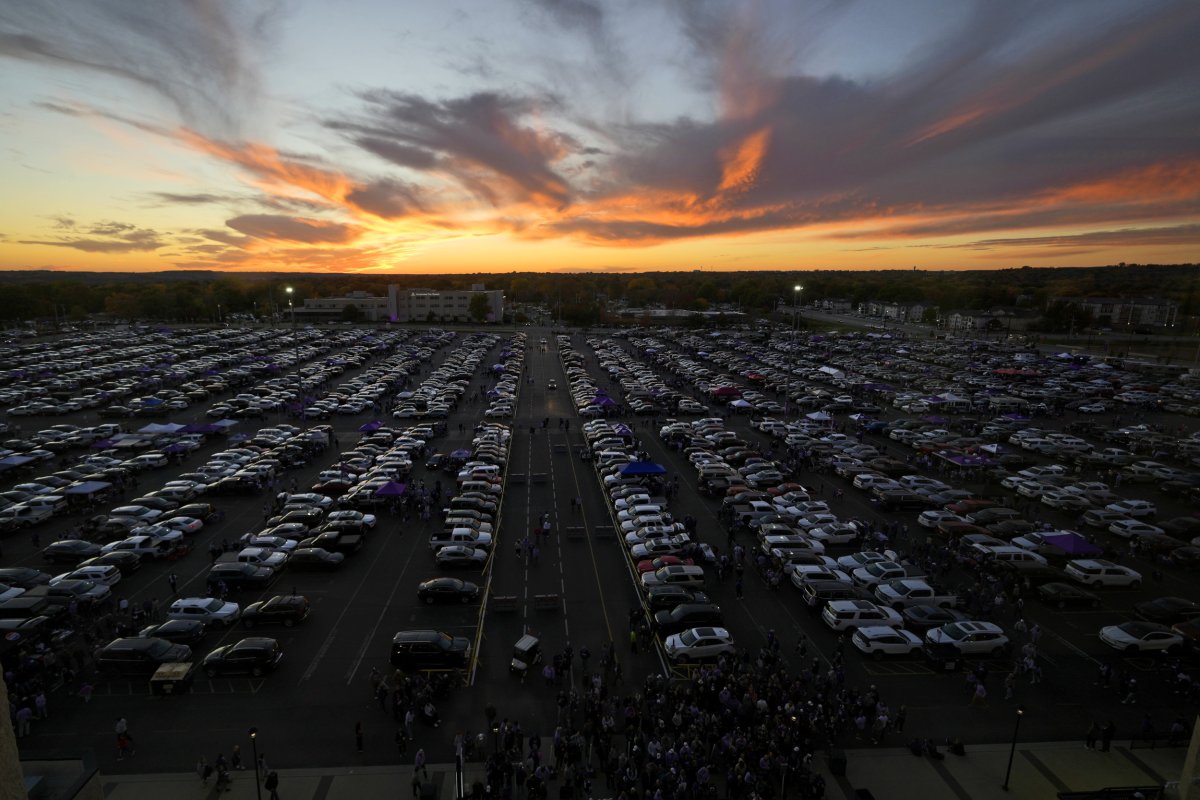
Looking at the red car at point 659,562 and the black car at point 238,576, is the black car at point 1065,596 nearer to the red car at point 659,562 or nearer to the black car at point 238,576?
the red car at point 659,562

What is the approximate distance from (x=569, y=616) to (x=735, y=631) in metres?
5.93

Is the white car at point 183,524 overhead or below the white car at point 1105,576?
overhead

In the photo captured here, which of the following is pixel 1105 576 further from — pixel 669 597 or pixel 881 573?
pixel 669 597

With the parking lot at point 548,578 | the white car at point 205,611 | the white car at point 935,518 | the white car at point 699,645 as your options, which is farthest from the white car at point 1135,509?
the white car at point 205,611

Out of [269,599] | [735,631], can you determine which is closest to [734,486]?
[735,631]

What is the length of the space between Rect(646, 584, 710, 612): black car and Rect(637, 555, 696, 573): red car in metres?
1.65

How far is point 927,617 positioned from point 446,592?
1741 cm

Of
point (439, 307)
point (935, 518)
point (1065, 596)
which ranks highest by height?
point (439, 307)

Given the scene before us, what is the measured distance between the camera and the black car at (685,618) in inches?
806

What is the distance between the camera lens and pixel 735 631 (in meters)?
20.8

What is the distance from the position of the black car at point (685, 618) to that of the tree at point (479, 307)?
123m

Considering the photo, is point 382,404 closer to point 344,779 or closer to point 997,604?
point 344,779

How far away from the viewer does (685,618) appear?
20.5 m

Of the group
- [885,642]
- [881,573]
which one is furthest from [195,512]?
[881,573]
